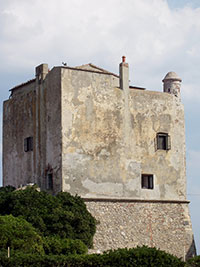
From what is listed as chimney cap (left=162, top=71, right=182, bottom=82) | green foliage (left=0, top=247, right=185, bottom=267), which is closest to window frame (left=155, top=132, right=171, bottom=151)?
chimney cap (left=162, top=71, right=182, bottom=82)

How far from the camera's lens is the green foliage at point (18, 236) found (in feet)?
74.1

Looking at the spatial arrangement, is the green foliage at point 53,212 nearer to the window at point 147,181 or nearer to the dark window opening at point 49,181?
the dark window opening at point 49,181

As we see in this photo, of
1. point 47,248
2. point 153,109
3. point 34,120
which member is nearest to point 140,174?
point 153,109

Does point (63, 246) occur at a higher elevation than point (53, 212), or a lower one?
lower

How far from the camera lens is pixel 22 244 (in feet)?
74.5


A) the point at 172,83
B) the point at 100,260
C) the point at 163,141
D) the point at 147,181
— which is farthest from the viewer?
the point at 172,83

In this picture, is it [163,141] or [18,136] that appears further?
[18,136]

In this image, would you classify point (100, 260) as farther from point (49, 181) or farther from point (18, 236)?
point (49, 181)

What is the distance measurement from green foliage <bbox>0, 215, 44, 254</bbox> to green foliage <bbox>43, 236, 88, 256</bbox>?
2.40 feet

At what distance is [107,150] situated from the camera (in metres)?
29.5

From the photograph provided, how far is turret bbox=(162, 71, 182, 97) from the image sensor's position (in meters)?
33.7

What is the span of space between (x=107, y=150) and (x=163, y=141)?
3.78 metres

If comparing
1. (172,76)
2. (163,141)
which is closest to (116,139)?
(163,141)

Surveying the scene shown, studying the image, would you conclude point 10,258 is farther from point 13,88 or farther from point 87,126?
point 13,88
